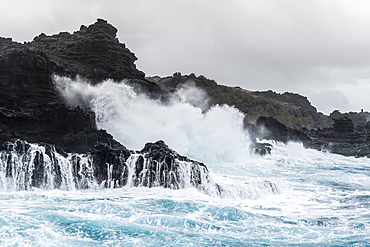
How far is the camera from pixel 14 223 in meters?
10.5

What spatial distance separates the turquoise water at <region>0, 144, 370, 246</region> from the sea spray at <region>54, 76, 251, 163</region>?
42.6 feet

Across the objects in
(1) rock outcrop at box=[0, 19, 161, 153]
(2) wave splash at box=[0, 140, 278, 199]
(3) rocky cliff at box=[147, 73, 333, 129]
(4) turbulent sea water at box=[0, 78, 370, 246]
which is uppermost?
(3) rocky cliff at box=[147, 73, 333, 129]

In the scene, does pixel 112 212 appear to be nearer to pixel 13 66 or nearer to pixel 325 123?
pixel 13 66

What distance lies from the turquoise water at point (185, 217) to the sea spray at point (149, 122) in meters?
13.0

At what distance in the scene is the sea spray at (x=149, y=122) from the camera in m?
30.0

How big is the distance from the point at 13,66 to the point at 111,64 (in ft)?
41.7

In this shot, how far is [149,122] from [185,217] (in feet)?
64.5

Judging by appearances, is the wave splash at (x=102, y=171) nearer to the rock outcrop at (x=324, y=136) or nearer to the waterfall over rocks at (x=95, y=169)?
the waterfall over rocks at (x=95, y=169)

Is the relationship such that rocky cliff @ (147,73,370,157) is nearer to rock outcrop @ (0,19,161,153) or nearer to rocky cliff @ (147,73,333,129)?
rocky cliff @ (147,73,333,129)

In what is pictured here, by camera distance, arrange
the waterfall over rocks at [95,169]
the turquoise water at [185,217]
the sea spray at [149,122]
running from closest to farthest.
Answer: the turquoise water at [185,217], the waterfall over rocks at [95,169], the sea spray at [149,122]

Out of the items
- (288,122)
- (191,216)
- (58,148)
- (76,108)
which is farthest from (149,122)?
(288,122)

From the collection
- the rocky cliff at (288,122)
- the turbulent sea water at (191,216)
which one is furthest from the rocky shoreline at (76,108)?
the turbulent sea water at (191,216)

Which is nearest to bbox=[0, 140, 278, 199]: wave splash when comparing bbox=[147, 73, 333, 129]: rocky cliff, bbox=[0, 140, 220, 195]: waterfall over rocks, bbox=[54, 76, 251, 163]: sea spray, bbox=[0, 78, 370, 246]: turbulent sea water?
bbox=[0, 140, 220, 195]: waterfall over rocks

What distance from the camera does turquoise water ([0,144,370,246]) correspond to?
10.2m
